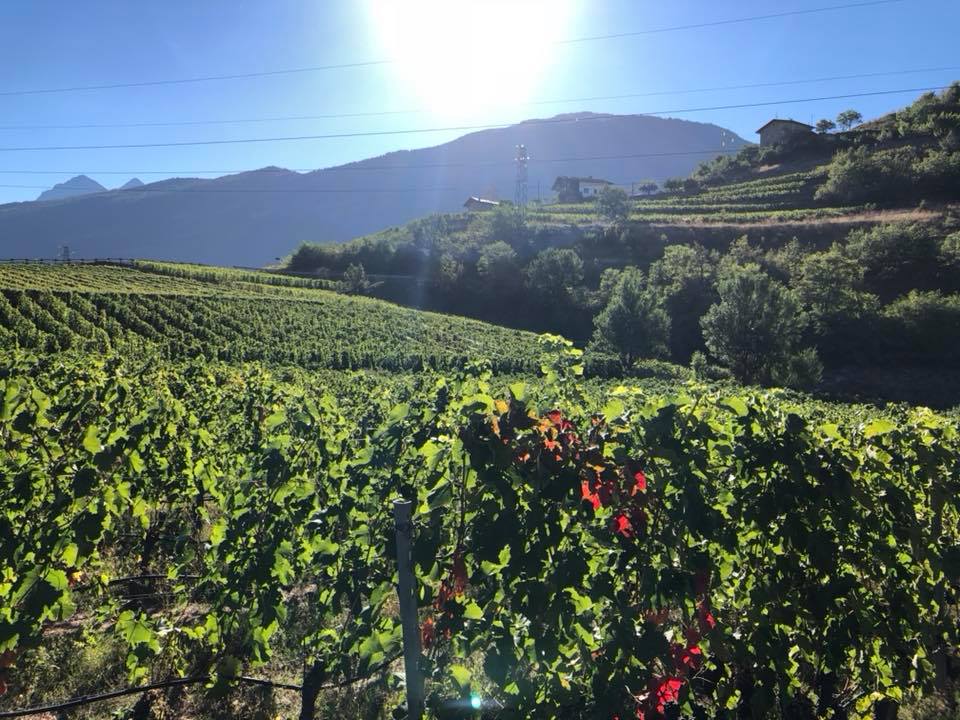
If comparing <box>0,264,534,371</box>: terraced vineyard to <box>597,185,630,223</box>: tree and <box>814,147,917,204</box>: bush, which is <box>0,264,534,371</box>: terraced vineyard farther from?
<box>814,147,917,204</box>: bush

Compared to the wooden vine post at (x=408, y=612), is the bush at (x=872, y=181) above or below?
above

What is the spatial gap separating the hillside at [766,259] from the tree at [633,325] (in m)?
0.15

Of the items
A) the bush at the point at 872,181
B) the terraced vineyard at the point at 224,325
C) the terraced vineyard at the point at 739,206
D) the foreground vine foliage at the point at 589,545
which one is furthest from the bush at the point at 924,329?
the foreground vine foliage at the point at 589,545

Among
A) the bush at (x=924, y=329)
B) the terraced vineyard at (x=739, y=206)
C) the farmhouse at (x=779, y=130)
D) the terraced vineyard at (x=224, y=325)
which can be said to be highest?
the farmhouse at (x=779, y=130)

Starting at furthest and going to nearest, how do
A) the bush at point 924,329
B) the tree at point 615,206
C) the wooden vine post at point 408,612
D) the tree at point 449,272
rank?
the tree at point 615,206 → the tree at point 449,272 → the bush at point 924,329 → the wooden vine post at point 408,612

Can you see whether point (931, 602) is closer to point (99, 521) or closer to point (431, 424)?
point (431, 424)

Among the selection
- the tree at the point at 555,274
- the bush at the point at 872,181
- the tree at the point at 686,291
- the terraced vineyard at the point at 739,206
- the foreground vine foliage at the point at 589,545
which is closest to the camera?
the foreground vine foliage at the point at 589,545

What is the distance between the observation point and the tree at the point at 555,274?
48688 millimetres

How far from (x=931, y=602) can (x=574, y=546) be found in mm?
1590

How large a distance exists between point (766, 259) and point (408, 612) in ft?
160

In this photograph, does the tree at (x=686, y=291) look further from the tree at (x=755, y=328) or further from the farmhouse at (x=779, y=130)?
the farmhouse at (x=779, y=130)

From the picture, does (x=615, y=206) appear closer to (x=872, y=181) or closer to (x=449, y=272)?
(x=449, y=272)

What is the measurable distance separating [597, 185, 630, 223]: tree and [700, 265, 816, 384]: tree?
26566 mm

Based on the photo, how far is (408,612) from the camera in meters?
1.97
